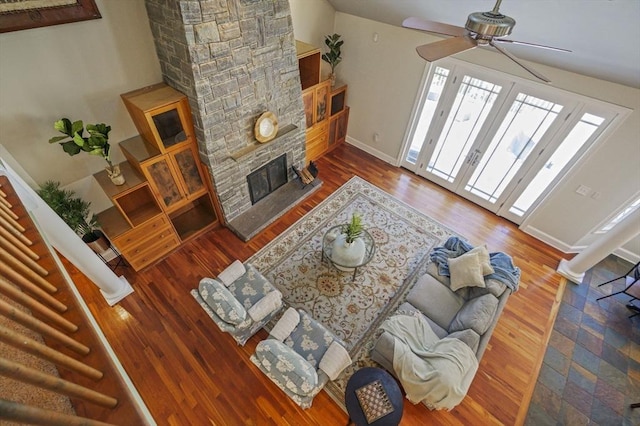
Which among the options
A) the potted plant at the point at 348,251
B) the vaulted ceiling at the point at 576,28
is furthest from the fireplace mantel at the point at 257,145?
the vaulted ceiling at the point at 576,28

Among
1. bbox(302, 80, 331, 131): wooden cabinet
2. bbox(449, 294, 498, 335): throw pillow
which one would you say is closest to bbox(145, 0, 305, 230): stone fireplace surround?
bbox(302, 80, 331, 131): wooden cabinet

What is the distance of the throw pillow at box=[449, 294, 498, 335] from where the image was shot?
2.61 meters

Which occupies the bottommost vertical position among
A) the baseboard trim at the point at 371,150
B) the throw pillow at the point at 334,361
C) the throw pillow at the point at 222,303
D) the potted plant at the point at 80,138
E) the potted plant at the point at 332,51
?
the baseboard trim at the point at 371,150

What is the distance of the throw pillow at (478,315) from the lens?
8.57ft

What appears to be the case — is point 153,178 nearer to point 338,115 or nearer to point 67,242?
point 67,242

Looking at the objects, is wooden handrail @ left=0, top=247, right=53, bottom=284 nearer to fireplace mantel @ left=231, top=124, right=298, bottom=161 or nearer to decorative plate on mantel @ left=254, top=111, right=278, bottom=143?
fireplace mantel @ left=231, top=124, right=298, bottom=161

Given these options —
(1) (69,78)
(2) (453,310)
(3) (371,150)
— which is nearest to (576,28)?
(2) (453,310)

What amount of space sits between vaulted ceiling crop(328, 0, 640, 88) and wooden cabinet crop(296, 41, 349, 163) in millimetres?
1481

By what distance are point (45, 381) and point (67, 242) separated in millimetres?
2604

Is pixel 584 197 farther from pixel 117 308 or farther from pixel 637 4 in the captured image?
pixel 117 308

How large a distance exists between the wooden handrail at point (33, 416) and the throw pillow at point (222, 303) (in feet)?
6.35

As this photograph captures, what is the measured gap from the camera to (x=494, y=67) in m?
3.83

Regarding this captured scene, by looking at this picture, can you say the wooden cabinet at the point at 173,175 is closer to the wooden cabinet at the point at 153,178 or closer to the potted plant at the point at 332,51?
the wooden cabinet at the point at 153,178

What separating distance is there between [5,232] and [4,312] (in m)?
0.88
